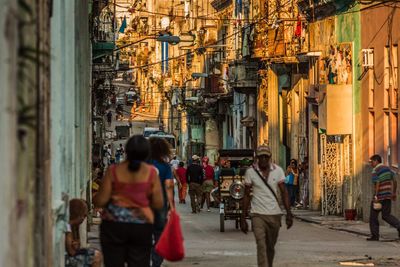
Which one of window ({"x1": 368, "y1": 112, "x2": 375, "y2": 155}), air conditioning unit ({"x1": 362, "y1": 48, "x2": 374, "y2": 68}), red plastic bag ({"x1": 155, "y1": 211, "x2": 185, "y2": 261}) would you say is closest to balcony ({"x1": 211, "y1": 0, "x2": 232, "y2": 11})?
window ({"x1": 368, "y1": 112, "x2": 375, "y2": 155})

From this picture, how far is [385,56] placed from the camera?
34.3 metres

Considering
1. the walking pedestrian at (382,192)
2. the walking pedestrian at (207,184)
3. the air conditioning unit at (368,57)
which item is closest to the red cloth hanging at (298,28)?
the walking pedestrian at (207,184)

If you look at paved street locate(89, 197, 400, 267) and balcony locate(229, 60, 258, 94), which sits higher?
balcony locate(229, 60, 258, 94)

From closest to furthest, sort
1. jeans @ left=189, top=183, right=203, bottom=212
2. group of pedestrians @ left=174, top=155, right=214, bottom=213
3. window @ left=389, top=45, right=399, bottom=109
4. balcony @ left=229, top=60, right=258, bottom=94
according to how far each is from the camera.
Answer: window @ left=389, top=45, right=399, bottom=109 → jeans @ left=189, top=183, right=203, bottom=212 → group of pedestrians @ left=174, top=155, right=214, bottom=213 → balcony @ left=229, top=60, right=258, bottom=94

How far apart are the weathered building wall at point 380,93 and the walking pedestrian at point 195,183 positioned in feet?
22.7

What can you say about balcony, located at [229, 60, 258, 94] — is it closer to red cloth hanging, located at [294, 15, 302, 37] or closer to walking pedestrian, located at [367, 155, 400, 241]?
red cloth hanging, located at [294, 15, 302, 37]

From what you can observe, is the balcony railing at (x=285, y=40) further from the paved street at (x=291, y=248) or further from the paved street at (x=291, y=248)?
the paved street at (x=291, y=248)

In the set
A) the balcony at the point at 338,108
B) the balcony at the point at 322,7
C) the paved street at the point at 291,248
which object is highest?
the balcony at the point at 322,7

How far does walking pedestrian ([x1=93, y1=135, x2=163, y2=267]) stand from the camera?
11.3 metres

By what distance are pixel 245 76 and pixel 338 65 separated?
19655mm

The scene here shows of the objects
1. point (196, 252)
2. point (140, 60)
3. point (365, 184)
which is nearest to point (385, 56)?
point (365, 184)

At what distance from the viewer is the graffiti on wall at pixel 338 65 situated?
129 feet

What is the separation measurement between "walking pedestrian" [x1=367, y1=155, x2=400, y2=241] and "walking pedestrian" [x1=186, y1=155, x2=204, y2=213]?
609 inches

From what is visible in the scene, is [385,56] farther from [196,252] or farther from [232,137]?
[232,137]
